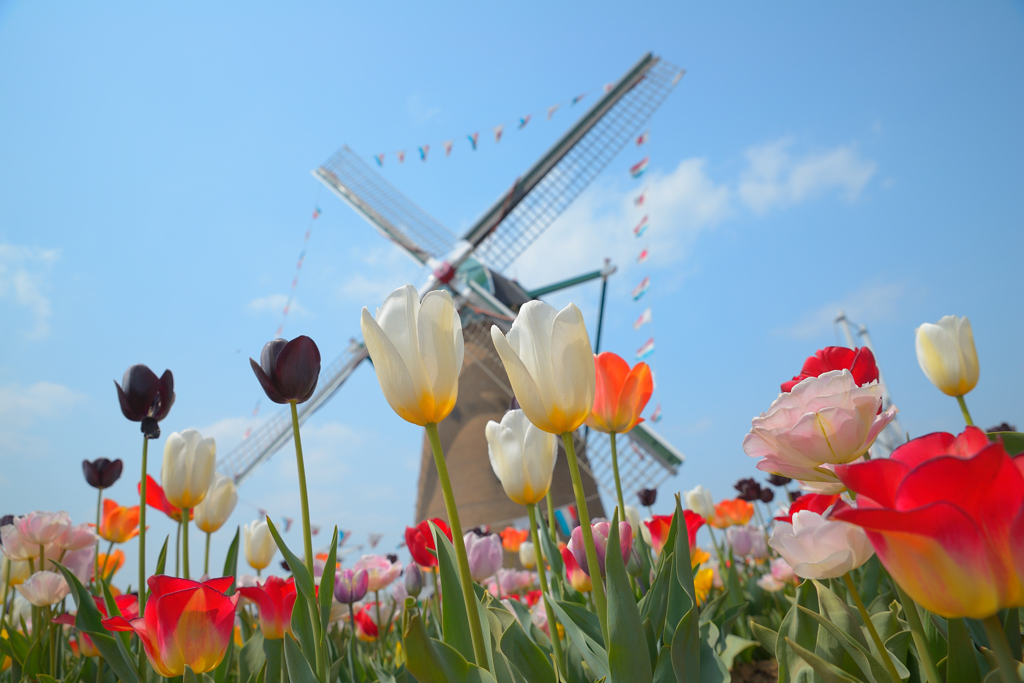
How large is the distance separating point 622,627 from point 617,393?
2.12 ft

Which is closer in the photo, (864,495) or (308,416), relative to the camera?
(864,495)

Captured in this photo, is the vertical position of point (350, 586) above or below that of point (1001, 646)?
above

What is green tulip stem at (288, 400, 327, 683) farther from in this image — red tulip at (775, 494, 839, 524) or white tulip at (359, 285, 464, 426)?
red tulip at (775, 494, 839, 524)

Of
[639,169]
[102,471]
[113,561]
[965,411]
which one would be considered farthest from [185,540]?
[639,169]

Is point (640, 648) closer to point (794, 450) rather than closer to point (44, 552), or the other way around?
point (794, 450)

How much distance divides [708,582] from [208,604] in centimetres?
238

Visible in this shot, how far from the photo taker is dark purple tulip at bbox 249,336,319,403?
3.98 ft

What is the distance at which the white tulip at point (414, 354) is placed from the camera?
2.80 ft

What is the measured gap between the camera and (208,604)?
3.62 feet

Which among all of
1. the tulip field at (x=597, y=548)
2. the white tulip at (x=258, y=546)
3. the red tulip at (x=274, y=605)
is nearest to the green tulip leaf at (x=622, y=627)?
the tulip field at (x=597, y=548)

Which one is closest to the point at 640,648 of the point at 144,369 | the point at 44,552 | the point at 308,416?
the point at 144,369

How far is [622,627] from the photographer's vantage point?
773 mm

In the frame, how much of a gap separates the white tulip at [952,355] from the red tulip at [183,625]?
1847 mm

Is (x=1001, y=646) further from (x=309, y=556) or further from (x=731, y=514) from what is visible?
(x=731, y=514)
